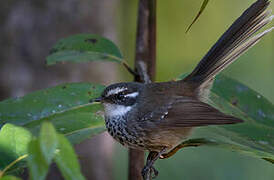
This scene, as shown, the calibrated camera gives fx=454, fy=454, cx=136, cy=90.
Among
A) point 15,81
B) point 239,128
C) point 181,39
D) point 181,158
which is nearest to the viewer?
point 239,128

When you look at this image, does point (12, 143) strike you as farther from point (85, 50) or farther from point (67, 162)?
point (85, 50)

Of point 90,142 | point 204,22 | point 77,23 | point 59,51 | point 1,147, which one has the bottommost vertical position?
point 1,147

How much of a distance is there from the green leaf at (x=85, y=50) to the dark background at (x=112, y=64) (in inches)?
75.2

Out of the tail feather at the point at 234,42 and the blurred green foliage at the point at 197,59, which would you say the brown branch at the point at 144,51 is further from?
the blurred green foliage at the point at 197,59

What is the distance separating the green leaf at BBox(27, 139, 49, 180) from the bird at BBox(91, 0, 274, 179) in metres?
1.89

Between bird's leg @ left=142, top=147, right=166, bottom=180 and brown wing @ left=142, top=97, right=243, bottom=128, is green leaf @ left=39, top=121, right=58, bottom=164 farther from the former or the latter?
brown wing @ left=142, top=97, right=243, bottom=128

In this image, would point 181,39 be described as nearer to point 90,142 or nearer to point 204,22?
point 204,22

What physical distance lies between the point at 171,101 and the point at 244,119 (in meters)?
0.68

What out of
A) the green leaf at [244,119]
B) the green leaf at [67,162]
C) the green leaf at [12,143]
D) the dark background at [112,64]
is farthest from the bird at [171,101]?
the green leaf at [67,162]

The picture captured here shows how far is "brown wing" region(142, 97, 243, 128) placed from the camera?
3.37m

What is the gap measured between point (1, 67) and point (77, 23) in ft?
3.58

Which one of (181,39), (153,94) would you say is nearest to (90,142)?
(153,94)

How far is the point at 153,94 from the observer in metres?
3.78

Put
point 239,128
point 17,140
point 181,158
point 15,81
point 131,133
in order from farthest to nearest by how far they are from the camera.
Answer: point 181,158 → point 15,81 → point 131,133 → point 239,128 → point 17,140
